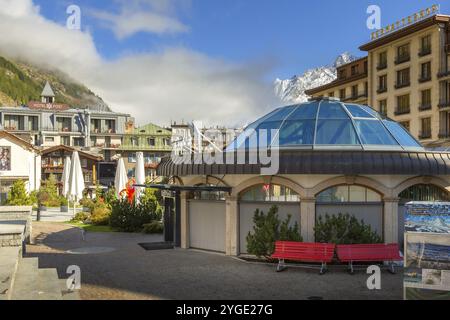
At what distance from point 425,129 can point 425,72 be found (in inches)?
253

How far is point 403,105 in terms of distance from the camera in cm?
5806

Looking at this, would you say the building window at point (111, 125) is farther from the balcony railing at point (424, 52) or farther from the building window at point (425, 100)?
the balcony railing at point (424, 52)

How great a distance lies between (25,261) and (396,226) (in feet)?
41.8

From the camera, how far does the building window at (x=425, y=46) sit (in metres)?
53.6

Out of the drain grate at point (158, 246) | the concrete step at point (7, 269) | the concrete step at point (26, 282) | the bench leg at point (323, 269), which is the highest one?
the concrete step at point (7, 269)

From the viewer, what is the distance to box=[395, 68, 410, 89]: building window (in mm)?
56894

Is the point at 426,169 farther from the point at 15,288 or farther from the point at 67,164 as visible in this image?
the point at 67,164

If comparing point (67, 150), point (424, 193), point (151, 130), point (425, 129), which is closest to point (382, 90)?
point (425, 129)

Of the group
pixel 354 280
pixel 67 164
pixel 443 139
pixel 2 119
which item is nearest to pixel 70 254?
pixel 354 280

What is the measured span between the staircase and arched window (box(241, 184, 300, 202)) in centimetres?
815

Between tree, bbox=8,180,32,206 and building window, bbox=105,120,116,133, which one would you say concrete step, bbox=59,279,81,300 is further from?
building window, bbox=105,120,116,133

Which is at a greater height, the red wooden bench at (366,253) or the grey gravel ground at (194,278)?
the red wooden bench at (366,253)

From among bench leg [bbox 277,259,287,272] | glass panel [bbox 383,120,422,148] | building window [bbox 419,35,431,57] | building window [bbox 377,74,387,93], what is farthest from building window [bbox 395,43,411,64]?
Answer: bench leg [bbox 277,259,287,272]

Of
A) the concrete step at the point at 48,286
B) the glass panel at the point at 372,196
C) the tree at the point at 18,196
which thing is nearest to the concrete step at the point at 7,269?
the concrete step at the point at 48,286
